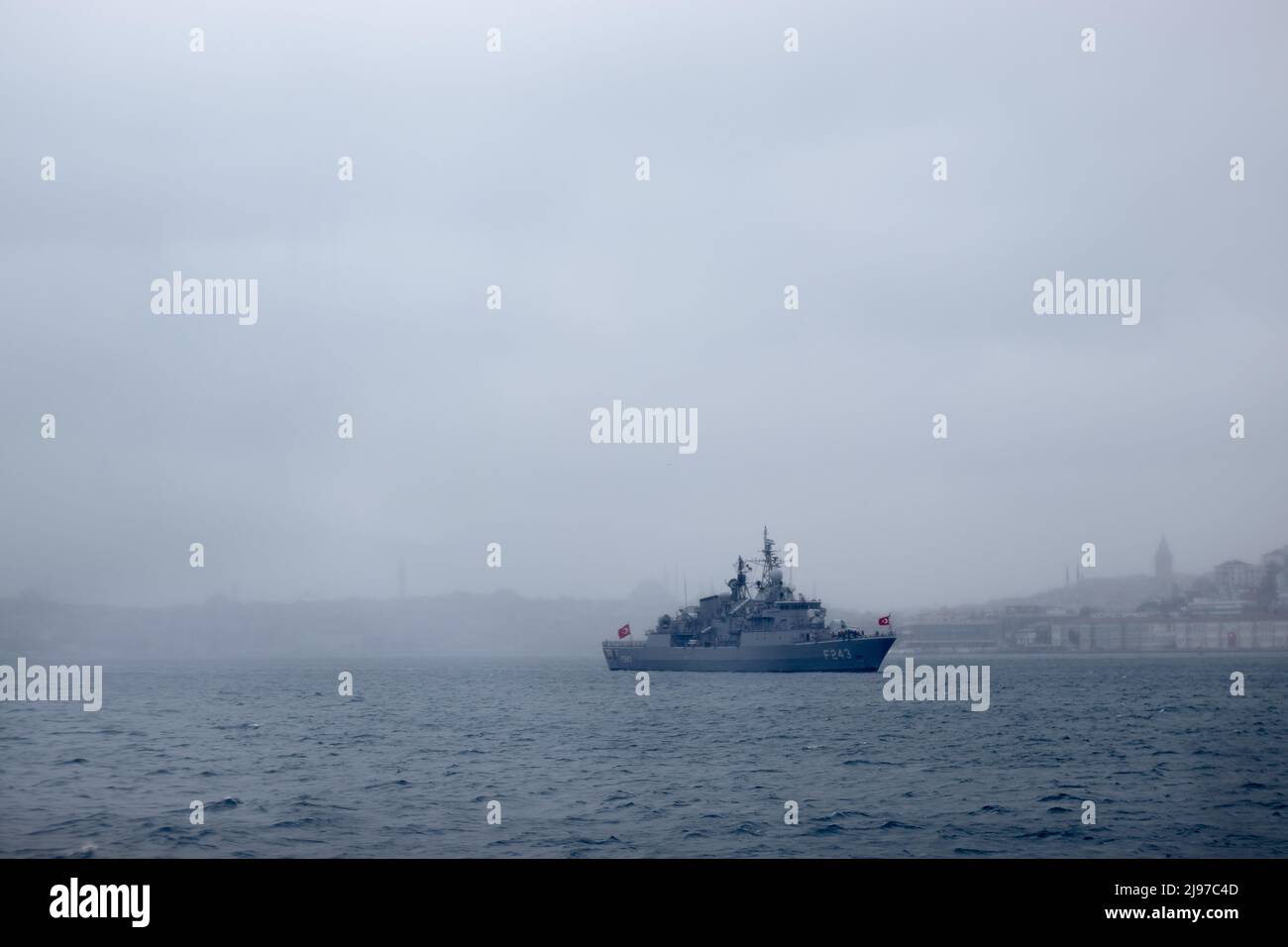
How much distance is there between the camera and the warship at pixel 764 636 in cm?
7794

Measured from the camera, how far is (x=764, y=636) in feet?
260

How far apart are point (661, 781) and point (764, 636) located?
52.6 meters

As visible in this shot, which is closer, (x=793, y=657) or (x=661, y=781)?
(x=661, y=781)

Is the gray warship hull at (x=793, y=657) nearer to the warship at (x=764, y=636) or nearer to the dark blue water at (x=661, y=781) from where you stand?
the warship at (x=764, y=636)

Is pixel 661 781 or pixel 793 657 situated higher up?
pixel 661 781

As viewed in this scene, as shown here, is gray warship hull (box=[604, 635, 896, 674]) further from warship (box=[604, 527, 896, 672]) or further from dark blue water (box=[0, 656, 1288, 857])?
dark blue water (box=[0, 656, 1288, 857])

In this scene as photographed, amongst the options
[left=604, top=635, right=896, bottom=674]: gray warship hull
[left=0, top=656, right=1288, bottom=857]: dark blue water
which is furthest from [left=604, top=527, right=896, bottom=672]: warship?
[left=0, top=656, right=1288, bottom=857]: dark blue water

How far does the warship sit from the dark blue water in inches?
789

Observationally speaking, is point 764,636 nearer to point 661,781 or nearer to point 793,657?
point 793,657

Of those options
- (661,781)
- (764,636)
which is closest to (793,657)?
(764,636)

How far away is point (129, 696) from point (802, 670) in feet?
167

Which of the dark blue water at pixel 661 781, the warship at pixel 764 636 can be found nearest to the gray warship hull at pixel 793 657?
the warship at pixel 764 636
